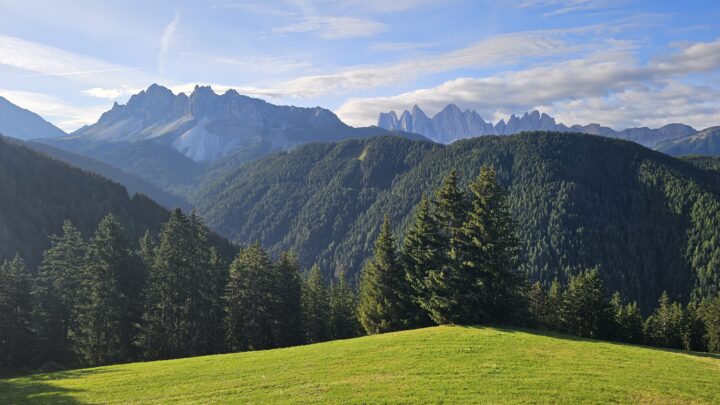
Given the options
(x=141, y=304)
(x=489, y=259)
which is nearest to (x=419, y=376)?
(x=489, y=259)

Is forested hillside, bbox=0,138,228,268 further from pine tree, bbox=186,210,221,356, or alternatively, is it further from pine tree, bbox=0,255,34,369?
pine tree, bbox=186,210,221,356

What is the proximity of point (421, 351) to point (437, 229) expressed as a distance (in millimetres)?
17805

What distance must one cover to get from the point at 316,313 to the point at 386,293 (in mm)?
23769

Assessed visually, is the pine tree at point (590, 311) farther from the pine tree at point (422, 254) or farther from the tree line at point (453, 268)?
the pine tree at point (422, 254)

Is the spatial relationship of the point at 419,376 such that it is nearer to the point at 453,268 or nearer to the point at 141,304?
the point at 453,268

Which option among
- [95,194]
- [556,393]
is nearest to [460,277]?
[556,393]

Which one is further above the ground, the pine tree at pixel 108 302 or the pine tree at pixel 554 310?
the pine tree at pixel 108 302

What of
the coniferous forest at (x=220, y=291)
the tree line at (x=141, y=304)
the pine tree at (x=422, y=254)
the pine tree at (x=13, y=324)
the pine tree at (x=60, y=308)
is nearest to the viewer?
the coniferous forest at (x=220, y=291)

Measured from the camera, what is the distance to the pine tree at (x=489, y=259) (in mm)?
41812

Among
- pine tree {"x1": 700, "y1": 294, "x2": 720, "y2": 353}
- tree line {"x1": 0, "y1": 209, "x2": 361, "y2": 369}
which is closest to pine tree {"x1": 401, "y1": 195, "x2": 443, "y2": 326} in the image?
tree line {"x1": 0, "y1": 209, "x2": 361, "y2": 369}

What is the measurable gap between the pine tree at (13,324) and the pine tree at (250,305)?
24.9 meters

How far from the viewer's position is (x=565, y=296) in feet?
234

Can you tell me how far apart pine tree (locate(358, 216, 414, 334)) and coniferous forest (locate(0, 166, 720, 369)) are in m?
0.12

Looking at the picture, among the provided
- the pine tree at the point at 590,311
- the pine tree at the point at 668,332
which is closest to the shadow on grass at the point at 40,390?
the pine tree at the point at 590,311
